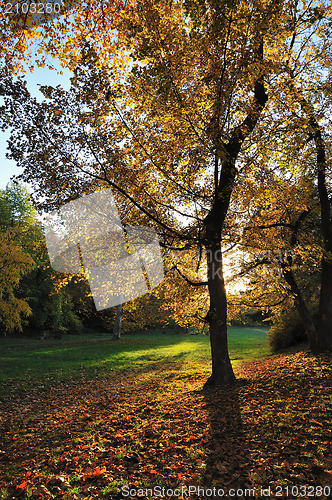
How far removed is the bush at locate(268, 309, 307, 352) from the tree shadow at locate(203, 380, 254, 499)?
10.6m

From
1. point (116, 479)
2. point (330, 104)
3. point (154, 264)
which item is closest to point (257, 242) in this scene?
point (154, 264)

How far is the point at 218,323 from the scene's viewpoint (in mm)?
9031

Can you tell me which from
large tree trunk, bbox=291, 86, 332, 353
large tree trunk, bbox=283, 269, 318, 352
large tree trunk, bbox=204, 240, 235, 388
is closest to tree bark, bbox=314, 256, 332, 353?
large tree trunk, bbox=291, 86, 332, 353

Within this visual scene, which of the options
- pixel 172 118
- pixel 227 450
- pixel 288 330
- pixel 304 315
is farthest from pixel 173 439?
pixel 288 330

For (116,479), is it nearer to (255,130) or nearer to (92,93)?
(92,93)

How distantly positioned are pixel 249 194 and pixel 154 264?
4.08 meters

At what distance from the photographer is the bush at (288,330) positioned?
54.9 ft

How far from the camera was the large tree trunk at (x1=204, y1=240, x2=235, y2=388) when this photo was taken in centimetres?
908

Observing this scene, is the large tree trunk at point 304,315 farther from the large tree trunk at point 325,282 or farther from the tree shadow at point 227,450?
the tree shadow at point 227,450

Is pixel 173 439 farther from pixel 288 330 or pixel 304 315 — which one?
pixel 288 330

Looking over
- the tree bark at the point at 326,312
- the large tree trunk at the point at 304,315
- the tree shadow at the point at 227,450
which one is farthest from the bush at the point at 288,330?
the tree shadow at the point at 227,450

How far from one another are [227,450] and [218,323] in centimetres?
438

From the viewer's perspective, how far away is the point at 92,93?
648cm

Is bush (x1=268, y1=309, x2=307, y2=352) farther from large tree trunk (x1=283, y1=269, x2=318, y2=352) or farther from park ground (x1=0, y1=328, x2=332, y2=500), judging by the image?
park ground (x1=0, y1=328, x2=332, y2=500)
